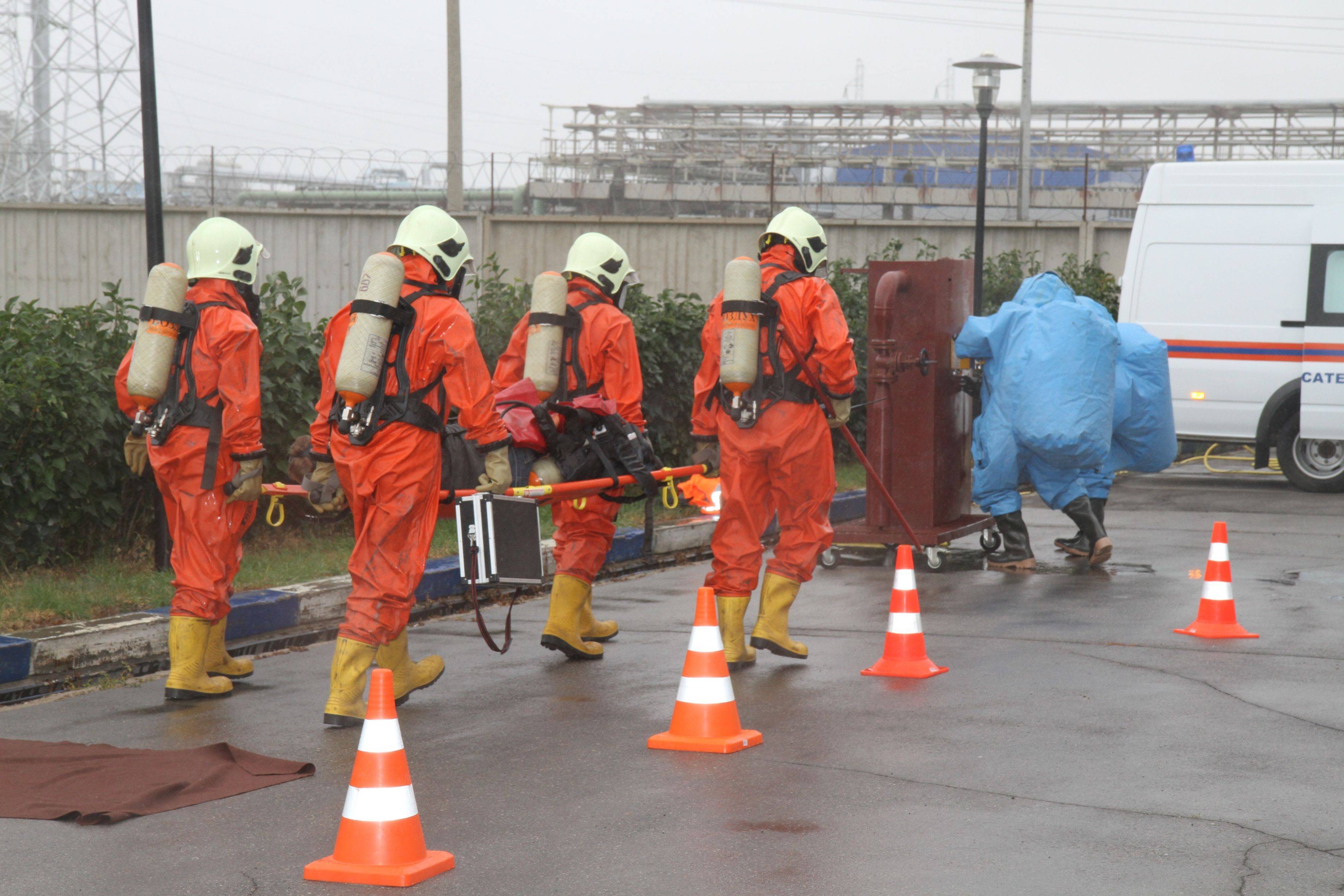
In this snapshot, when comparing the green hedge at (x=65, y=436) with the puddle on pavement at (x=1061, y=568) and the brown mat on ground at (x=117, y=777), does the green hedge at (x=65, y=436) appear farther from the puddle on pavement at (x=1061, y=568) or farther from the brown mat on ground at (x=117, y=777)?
the puddle on pavement at (x=1061, y=568)

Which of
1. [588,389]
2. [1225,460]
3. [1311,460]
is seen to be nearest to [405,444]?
[588,389]

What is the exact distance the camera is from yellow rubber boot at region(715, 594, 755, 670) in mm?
6801

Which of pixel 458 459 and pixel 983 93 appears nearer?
pixel 458 459

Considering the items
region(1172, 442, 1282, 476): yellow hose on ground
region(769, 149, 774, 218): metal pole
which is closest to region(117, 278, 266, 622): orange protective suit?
region(1172, 442, 1282, 476): yellow hose on ground

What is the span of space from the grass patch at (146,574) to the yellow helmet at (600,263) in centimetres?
207

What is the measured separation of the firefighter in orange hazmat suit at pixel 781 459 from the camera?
22.3ft

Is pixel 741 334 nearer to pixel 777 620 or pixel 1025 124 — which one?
pixel 777 620

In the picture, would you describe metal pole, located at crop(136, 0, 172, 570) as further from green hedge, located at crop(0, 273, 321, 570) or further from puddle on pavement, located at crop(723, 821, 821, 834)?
puddle on pavement, located at crop(723, 821, 821, 834)

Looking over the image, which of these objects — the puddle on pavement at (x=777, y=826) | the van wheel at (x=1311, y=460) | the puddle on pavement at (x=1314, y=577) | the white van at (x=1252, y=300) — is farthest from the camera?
the van wheel at (x=1311, y=460)

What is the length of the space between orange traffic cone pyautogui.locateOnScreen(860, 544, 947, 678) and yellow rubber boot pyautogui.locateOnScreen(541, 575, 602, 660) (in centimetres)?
140

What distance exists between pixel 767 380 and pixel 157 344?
109 inches

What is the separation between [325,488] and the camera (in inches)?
244

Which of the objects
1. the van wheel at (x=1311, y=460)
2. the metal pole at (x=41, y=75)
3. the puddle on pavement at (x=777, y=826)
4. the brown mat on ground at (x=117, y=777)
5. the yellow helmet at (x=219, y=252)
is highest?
the metal pole at (x=41, y=75)


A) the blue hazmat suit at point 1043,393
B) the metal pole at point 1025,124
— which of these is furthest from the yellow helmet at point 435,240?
the metal pole at point 1025,124
